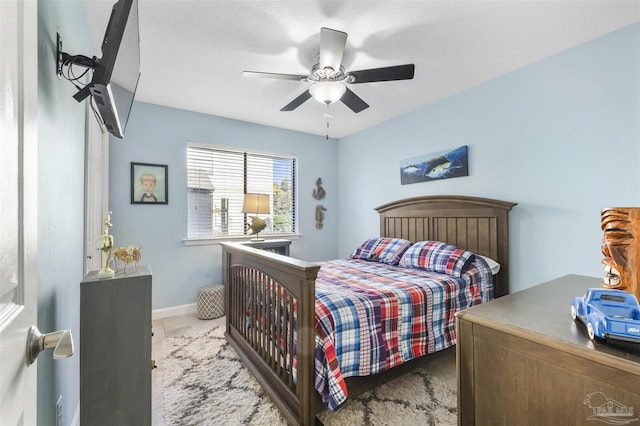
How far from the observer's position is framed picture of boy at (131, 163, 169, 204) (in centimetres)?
324

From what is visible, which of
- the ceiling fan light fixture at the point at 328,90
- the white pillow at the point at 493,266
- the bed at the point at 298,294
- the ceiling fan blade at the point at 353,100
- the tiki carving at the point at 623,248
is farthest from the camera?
the white pillow at the point at 493,266

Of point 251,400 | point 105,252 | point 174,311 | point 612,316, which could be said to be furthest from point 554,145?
point 174,311

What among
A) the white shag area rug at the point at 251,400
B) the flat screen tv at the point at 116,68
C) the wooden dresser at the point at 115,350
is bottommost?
the white shag area rug at the point at 251,400

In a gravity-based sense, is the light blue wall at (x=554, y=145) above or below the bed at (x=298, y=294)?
above

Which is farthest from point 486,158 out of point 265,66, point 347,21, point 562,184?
point 265,66

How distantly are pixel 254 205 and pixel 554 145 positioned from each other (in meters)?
3.09

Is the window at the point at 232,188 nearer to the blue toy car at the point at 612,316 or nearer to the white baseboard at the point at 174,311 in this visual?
the white baseboard at the point at 174,311

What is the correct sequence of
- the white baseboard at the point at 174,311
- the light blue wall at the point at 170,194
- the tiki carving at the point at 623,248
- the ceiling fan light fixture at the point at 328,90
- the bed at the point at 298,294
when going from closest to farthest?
1. the tiki carving at the point at 623,248
2. the bed at the point at 298,294
3. the ceiling fan light fixture at the point at 328,90
4. the light blue wall at the point at 170,194
5. the white baseboard at the point at 174,311

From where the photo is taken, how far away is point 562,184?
2.36 metres

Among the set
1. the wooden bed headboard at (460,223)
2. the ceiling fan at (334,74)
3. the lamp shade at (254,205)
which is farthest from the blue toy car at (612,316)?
the lamp shade at (254,205)

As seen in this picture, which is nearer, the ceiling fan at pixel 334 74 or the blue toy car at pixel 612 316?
the blue toy car at pixel 612 316

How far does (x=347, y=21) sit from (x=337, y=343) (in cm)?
205

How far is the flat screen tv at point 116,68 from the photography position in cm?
109

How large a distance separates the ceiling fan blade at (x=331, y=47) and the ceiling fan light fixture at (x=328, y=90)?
0.37ft
